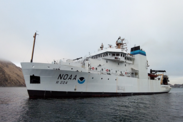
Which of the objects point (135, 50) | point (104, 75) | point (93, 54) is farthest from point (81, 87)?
point (135, 50)

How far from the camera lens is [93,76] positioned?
18.2 meters

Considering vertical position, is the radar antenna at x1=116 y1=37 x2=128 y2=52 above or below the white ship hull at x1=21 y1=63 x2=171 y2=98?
above

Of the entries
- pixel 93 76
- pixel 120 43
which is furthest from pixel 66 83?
pixel 120 43

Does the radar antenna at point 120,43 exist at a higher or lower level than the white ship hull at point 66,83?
higher

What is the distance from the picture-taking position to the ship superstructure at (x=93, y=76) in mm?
15891

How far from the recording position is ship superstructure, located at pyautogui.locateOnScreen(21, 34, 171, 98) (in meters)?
→ 15.9

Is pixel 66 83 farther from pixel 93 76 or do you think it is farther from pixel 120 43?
pixel 120 43

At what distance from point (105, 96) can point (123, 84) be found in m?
4.10

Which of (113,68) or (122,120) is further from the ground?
(113,68)

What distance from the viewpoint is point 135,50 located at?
90.1 ft

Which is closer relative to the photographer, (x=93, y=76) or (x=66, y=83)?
(x=66, y=83)

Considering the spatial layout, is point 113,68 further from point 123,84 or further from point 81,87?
Answer: point 81,87

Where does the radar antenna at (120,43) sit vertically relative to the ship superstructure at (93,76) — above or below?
above

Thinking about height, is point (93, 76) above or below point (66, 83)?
above
